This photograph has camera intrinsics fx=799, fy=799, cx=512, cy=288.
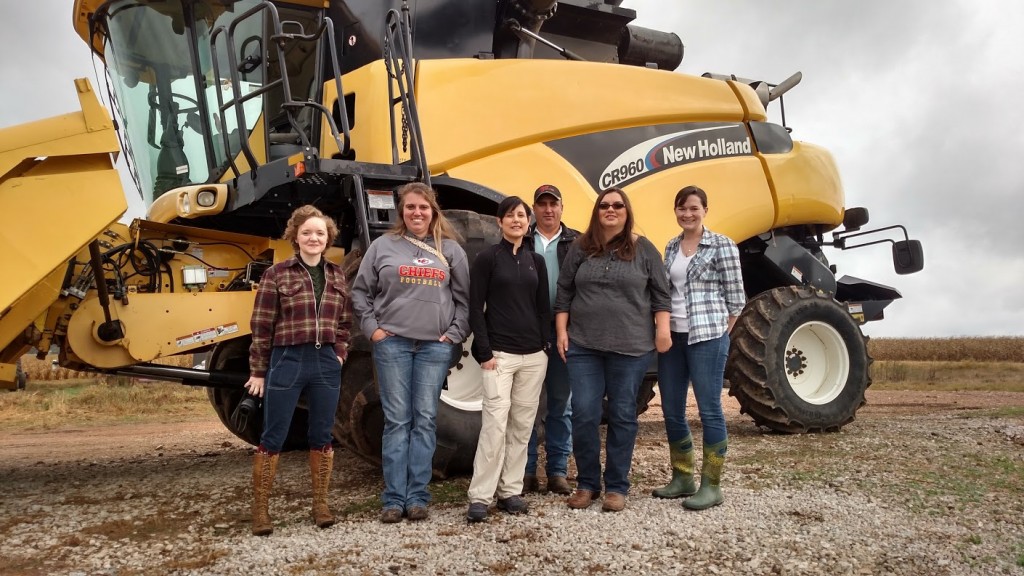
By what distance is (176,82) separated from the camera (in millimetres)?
5836

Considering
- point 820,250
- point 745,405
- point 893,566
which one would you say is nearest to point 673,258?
point 893,566

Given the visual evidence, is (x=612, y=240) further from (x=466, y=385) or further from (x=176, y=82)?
(x=176, y=82)

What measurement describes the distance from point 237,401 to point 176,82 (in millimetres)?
2624

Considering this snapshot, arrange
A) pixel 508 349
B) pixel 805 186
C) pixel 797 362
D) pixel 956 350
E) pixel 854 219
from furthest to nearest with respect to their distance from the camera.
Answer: pixel 956 350 < pixel 854 219 < pixel 805 186 < pixel 797 362 < pixel 508 349

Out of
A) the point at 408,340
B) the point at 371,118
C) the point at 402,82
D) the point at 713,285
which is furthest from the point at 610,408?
the point at 371,118

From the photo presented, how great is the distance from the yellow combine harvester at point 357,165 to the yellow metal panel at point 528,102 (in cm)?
2

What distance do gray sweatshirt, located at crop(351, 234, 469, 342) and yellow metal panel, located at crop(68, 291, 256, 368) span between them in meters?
1.29

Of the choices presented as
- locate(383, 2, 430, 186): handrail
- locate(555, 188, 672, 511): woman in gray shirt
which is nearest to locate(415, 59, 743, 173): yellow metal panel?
locate(383, 2, 430, 186): handrail

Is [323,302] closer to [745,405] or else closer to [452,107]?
[452,107]

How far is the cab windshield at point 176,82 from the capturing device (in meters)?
5.59

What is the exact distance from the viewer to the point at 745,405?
6.68 metres

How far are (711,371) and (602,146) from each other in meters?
2.48

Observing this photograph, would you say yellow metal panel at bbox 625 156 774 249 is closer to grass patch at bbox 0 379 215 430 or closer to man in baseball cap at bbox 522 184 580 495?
man in baseball cap at bbox 522 184 580 495

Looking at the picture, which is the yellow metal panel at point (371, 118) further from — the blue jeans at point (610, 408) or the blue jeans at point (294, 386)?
the blue jeans at point (610, 408)
